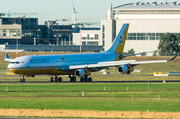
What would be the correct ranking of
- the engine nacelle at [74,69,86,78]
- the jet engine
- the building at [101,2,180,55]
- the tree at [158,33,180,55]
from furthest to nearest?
the building at [101,2,180,55], the tree at [158,33,180,55], the jet engine, the engine nacelle at [74,69,86,78]

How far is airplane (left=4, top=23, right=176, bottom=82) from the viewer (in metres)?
72.2

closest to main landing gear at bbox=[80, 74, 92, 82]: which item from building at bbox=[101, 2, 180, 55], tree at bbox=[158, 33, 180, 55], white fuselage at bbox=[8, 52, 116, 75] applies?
white fuselage at bbox=[8, 52, 116, 75]

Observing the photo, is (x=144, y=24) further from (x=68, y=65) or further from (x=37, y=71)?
(x=37, y=71)

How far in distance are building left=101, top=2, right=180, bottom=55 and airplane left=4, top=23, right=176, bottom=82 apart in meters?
96.6

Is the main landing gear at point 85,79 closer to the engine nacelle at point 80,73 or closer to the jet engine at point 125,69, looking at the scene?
the engine nacelle at point 80,73

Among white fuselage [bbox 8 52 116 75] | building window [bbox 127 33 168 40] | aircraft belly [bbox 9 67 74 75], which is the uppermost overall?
building window [bbox 127 33 168 40]

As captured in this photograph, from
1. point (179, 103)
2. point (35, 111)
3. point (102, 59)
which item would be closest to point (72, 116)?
point (35, 111)

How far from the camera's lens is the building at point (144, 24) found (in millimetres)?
181000

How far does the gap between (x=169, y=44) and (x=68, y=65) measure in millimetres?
112609

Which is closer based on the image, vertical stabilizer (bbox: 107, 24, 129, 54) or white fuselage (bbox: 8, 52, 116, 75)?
white fuselage (bbox: 8, 52, 116, 75)

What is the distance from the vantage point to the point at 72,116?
118 ft

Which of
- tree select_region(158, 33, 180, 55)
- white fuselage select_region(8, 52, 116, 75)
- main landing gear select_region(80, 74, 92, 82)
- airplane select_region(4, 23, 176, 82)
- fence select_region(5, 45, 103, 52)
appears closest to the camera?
white fuselage select_region(8, 52, 116, 75)

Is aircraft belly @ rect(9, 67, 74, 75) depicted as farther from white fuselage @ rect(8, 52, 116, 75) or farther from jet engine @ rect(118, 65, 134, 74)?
jet engine @ rect(118, 65, 134, 74)

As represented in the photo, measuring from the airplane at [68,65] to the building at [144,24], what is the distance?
96644 millimetres
